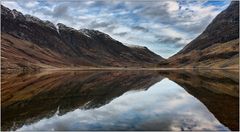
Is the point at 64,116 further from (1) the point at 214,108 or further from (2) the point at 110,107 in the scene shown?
(1) the point at 214,108

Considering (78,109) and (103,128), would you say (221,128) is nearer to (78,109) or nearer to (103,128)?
(103,128)

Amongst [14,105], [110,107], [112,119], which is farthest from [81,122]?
[14,105]

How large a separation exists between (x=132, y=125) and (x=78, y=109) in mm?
10263

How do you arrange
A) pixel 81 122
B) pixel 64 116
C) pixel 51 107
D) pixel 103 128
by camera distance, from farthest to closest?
pixel 51 107 < pixel 64 116 < pixel 81 122 < pixel 103 128

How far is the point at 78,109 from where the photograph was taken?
31.5 m

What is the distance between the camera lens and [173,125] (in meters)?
22.4

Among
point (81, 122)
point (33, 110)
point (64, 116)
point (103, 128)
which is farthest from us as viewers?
point (33, 110)

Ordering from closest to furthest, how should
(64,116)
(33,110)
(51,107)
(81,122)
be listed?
(81,122)
(64,116)
(33,110)
(51,107)

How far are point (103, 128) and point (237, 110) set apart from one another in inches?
475

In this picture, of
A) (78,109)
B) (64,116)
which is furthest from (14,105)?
(64,116)

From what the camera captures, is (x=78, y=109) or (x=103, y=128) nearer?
(x=103, y=128)

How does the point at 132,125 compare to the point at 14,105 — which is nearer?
the point at 132,125

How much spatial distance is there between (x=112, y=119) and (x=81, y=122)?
2310 millimetres

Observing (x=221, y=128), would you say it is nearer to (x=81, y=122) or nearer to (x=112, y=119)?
(x=112, y=119)
